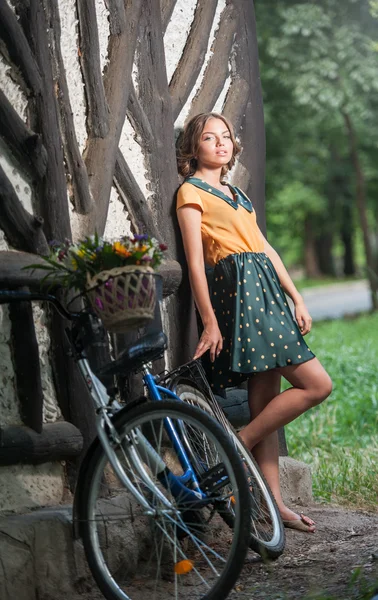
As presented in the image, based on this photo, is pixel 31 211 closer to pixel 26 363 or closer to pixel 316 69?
pixel 26 363

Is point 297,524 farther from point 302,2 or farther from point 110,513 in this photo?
point 302,2

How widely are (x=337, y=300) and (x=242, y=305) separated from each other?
2139 cm

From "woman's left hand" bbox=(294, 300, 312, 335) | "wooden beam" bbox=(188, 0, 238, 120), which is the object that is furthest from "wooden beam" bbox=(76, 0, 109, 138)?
"woman's left hand" bbox=(294, 300, 312, 335)

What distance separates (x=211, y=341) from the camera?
4445 mm

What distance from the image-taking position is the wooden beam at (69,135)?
416 centimetres

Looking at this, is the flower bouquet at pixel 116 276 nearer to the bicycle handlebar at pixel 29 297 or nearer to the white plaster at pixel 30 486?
the bicycle handlebar at pixel 29 297

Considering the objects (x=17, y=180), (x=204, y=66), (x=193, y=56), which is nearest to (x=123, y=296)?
(x=17, y=180)

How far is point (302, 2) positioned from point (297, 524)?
13166 mm

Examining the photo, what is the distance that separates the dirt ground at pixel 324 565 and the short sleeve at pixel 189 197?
1600 millimetres

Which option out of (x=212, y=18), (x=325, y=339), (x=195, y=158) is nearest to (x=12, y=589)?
(x=195, y=158)

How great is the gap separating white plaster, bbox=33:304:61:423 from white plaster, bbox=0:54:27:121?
80 centimetres

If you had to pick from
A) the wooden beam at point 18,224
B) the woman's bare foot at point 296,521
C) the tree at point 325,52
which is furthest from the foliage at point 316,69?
the wooden beam at point 18,224

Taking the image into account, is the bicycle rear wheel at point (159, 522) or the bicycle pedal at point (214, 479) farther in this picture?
the bicycle pedal at point (214, 479)

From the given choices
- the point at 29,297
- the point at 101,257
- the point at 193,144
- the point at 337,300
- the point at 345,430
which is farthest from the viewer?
the point at 337,300
